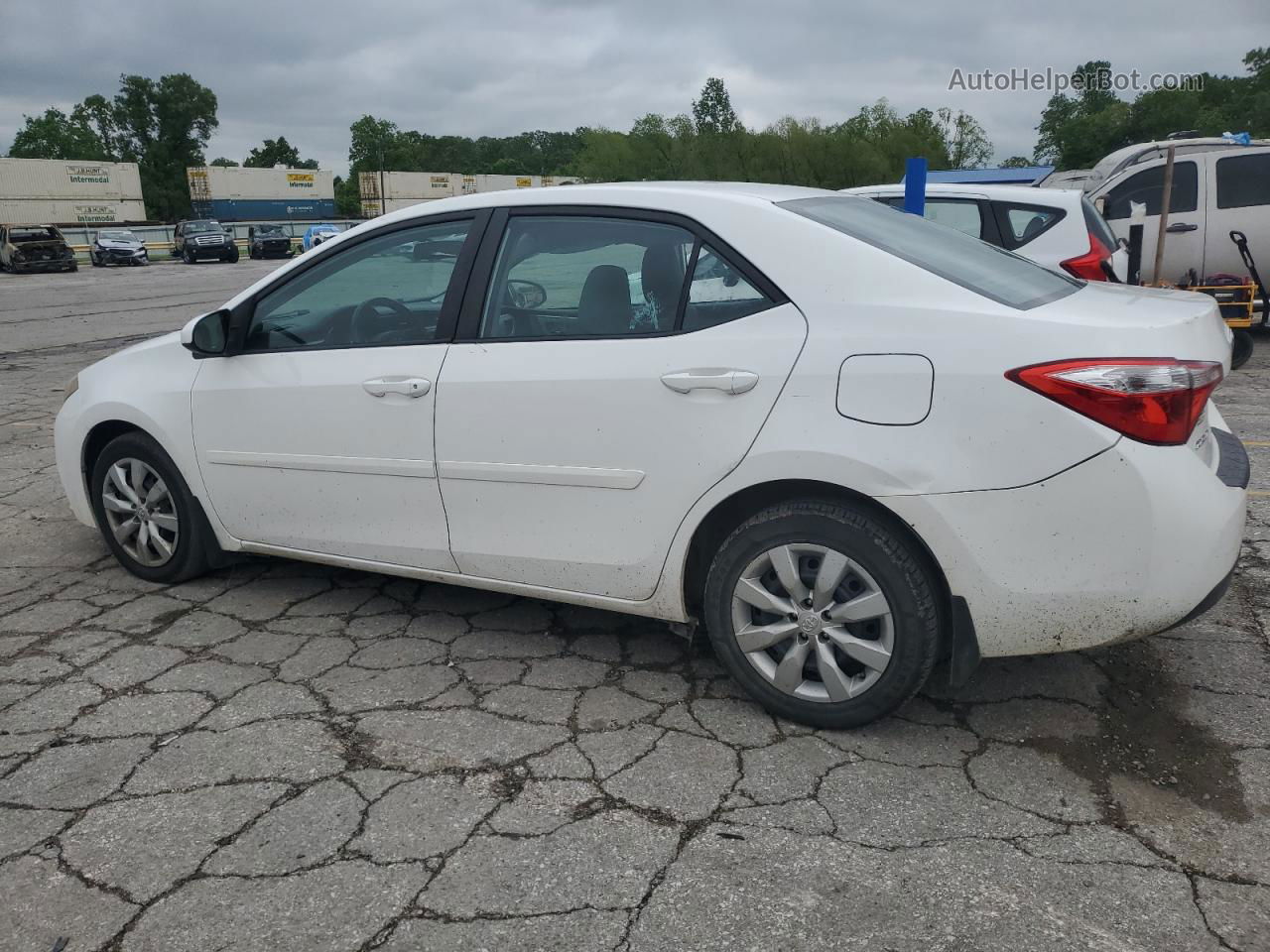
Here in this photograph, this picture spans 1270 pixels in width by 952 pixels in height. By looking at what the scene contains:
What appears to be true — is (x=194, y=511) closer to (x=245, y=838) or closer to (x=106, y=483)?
(x=106, y=483)

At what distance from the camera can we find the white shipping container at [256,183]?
61.2 m

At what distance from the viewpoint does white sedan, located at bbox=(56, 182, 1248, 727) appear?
252 centimetres

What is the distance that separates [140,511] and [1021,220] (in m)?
6.09

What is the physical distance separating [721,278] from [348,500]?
155cm

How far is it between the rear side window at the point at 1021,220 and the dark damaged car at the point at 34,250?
34.7 metres

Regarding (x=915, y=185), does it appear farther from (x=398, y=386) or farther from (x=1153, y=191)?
(x=1153, y=191)

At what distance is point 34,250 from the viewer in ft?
110

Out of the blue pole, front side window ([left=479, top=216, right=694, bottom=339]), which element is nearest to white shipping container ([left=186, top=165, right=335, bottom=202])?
the blue pole

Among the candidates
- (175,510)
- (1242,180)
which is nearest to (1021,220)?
(1242,180)

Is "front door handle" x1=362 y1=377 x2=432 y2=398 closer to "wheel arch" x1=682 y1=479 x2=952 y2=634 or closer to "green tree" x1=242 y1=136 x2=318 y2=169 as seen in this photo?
"wheel arch" x1=682 y1=479 x2=952 y2=634

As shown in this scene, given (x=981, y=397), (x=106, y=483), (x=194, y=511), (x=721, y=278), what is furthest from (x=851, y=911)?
(x=106, y=483)

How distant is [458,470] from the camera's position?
3.26 metres

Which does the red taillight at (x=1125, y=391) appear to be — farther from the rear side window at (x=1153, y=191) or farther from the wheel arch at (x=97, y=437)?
the rear side window at (x=1153, y=191)

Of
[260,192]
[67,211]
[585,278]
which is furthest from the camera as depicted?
[260,192]
